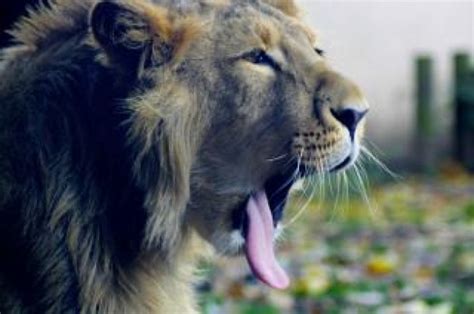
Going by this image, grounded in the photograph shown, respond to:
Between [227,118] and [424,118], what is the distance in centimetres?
1061

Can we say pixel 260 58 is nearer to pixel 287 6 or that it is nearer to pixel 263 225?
pixel 287 6

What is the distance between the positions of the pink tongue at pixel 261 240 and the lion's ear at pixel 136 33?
0.43 meters

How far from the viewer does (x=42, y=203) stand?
3.47 m

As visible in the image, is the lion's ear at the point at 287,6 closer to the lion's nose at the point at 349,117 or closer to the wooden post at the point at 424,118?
the lion's nose at the point at 349,117

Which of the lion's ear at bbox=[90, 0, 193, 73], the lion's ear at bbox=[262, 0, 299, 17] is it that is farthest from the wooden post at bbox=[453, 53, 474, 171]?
the lion's ear at bbox=[90, 0, 193, 73]

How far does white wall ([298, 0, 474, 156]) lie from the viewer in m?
12.6

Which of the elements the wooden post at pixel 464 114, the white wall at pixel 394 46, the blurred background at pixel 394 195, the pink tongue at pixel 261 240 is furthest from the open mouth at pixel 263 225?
the wooden post at pixel 464 114

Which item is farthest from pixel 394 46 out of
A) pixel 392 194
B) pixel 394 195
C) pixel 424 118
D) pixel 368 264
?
pixel 368 264

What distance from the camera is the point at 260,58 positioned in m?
3.60

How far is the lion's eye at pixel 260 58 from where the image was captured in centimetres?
359

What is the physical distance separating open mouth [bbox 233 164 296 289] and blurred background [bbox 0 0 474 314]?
118 millimetres

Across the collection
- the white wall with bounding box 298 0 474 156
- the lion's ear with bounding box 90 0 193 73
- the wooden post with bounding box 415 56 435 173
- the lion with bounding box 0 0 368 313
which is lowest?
the wooden post with bounding box 415 56 435 173

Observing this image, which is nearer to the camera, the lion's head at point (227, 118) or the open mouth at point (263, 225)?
the lion's head at point (227, 118)

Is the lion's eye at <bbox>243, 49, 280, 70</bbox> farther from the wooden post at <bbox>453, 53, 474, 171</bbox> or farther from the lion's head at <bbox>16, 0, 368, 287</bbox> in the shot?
the wooden post at <bbox>453, 53, 474, 171</bbox>
